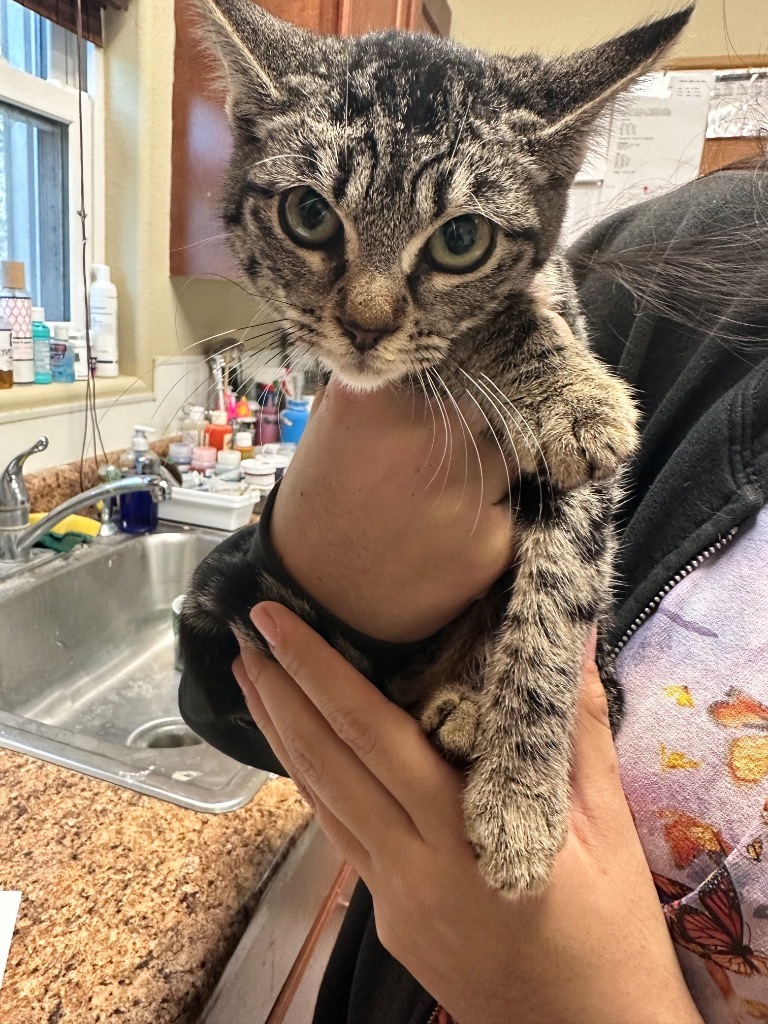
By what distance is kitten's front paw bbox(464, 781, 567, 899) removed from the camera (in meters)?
0.64

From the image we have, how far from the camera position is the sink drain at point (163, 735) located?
146 cm

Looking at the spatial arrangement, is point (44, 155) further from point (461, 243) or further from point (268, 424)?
point (461, 243)

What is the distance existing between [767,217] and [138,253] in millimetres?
1744

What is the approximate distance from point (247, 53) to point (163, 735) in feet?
4.22

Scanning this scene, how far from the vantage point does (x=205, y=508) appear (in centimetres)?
195

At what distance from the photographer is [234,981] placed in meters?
0.80

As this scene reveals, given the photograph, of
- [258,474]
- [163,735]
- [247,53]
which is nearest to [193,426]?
[258,474]

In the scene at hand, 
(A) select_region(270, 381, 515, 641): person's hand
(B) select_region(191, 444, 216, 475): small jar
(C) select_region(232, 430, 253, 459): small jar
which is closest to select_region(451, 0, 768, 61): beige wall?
(C) select_region(232, 430, 253, 459): small jar

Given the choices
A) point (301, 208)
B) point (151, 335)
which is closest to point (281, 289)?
point (301, 208)

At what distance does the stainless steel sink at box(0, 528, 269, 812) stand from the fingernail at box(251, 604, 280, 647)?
350 mm

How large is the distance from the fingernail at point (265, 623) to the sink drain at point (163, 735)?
0.82 metres

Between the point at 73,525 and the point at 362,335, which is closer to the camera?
the point at 362,335

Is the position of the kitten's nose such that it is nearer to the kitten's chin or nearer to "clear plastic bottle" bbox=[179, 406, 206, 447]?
the kitten's chin

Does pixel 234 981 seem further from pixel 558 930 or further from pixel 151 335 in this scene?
pixel 151 335
